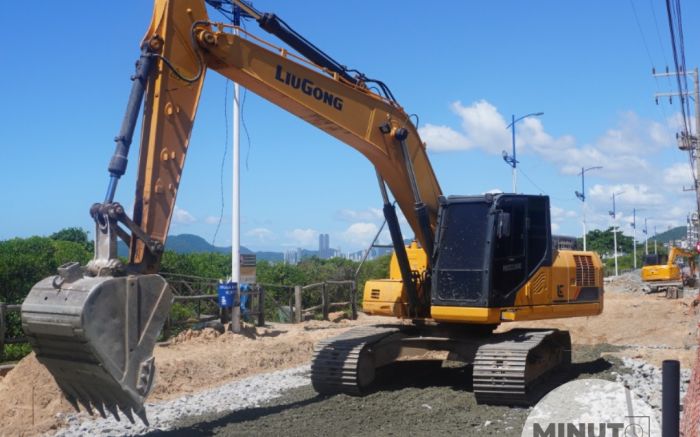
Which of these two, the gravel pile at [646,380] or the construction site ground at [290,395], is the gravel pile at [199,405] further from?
the gravel pile at [646,380]

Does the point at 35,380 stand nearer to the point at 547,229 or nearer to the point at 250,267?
the point at 547,229

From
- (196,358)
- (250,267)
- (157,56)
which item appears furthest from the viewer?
(250,267)

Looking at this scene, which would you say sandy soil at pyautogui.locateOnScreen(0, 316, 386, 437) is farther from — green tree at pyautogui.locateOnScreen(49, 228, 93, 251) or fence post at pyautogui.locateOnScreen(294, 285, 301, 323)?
green tree at pyautogui.locateOnScreen(49, 228, 93, 251)

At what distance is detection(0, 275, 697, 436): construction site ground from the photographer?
8836 millimetres

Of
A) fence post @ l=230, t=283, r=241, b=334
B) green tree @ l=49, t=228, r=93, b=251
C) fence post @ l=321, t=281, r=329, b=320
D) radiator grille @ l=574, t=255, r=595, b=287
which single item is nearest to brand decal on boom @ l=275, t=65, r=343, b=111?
radiator grille @ l=574, t=255, r=595, b=287

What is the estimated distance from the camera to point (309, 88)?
9.72 m

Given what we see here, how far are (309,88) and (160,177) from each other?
2451 millimetres

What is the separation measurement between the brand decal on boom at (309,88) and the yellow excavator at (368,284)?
0.7 inches

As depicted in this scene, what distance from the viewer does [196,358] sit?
14438 millimetres

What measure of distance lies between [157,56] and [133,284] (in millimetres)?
2599

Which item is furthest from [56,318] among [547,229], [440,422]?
[547,229]

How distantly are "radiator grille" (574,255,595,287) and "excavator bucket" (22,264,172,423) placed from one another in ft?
22.6

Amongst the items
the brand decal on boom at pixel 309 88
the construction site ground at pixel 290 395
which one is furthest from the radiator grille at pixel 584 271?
the brand decal on boom at pixel 309 88

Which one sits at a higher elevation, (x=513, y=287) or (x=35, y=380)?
(x=513, y=287)
